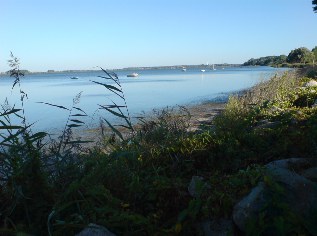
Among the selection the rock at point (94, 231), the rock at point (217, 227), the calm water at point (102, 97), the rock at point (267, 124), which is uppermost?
the rock at point (94, 231)

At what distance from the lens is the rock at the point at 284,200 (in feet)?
11.0

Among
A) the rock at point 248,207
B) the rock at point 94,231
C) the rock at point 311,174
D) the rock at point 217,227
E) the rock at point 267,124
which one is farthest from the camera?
the rock at point 267,124

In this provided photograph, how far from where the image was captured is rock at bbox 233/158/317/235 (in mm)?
3355

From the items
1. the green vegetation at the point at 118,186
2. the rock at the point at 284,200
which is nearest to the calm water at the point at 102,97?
the green vegetation at the point at 118,186

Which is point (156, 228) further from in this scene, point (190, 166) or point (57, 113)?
point (57, 113)

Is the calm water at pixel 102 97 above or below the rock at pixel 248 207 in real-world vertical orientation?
below

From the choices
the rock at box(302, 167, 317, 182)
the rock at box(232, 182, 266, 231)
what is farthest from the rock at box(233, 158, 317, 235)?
the rock at box(302, 167, 317, 182)

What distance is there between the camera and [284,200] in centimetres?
354

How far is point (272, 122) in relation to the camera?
7590mm

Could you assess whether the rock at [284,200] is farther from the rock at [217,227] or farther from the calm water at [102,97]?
the calm water at [102,97]

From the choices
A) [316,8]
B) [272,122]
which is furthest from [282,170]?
[316,8]

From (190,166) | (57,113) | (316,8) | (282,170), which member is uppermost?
(316,8)

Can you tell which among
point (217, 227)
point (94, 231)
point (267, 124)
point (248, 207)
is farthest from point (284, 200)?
point (267, 124)

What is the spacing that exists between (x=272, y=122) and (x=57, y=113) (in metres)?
15.7
